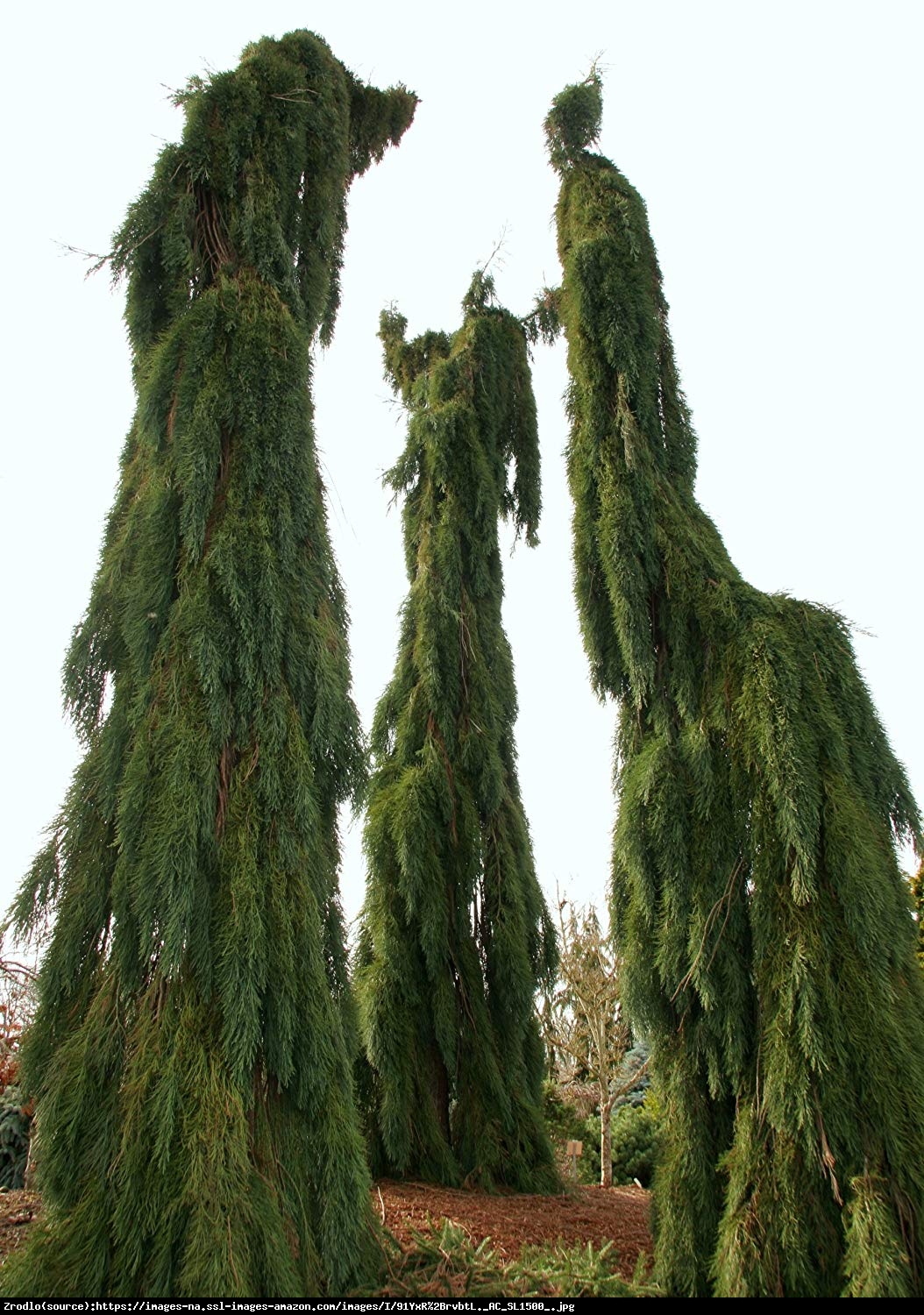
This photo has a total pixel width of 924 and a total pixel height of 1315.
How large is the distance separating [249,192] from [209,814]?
2797mm

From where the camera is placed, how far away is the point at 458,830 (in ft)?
20.3

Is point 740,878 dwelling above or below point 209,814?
below

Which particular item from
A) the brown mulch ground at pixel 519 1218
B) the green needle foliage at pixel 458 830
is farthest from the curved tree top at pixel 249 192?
the brown mulch ground at pixel 519 1218

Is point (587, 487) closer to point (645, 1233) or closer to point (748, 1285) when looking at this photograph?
point (748, 1285)

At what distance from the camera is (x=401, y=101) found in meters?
4.89

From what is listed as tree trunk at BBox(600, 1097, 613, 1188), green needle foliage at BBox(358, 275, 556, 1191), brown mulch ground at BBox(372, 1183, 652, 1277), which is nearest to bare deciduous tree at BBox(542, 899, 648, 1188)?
tree trunk at BBox(600, 1097, 613, 1188)

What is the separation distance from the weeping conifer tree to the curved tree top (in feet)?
0.05

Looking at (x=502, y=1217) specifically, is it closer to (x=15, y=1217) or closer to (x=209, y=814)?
(x=15, y=1217)

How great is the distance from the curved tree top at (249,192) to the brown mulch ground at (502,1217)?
13.7 feet

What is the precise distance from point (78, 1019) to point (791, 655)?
2927mm

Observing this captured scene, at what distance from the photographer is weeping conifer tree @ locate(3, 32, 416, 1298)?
102 inches

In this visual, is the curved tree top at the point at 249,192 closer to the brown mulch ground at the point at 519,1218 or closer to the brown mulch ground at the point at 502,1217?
the brown mulch ground at the point at 502,1217

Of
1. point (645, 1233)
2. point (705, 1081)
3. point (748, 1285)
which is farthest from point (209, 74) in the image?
point (645, 1233)

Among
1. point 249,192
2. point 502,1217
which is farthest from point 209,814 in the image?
point 502,1217
